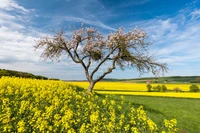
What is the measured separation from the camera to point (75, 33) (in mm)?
27797

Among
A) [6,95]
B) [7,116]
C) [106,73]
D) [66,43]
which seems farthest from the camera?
[66,43]

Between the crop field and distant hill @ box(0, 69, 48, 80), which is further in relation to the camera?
the crop field

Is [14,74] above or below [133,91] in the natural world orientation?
above

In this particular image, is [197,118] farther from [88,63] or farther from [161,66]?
[88,63]

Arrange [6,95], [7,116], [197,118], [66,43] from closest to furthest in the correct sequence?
[7,116], [6,95], [197,118], [66,43]

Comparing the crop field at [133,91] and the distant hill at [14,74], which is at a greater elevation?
the distant hill at [14,74]

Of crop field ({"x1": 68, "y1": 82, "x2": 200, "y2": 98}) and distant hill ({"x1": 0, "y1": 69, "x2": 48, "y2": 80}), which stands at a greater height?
distant hill ({"x1": 0, "y1": 69, "x2": 48, "y2": 80})

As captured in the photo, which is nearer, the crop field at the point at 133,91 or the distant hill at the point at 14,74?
the distant hill at the point at 14,74

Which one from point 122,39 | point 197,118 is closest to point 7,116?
point 197,118

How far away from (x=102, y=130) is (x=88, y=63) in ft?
61.6

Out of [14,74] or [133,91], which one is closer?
[14,74]

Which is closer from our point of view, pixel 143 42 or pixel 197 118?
pixel 197 118

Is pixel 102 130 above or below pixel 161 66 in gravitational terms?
below

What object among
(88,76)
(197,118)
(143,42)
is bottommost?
(197,118)
